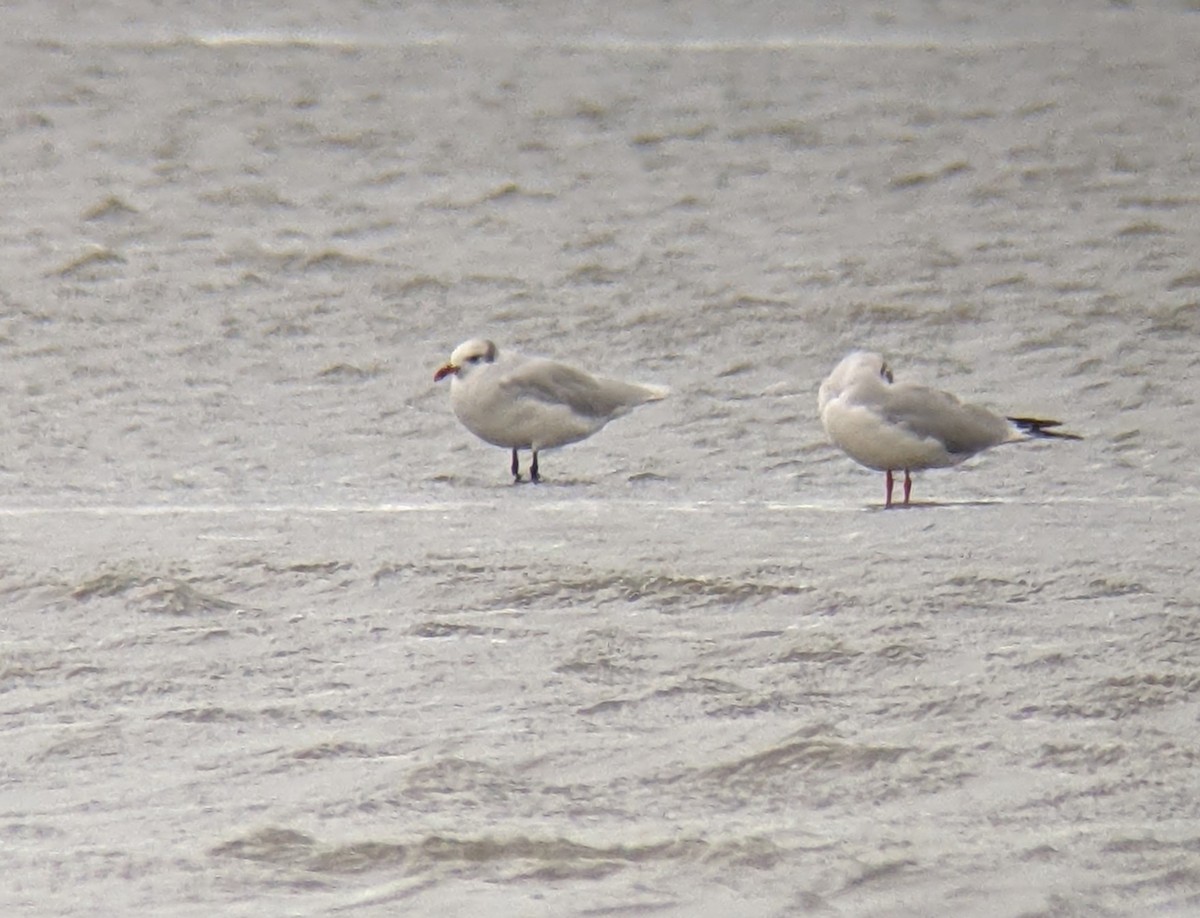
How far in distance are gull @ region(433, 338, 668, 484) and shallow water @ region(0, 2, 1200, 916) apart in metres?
0.19

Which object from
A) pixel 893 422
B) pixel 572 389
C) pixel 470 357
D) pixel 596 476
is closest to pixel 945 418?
pixel 893 422

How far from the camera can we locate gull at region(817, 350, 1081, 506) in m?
6.85

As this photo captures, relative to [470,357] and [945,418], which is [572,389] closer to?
[470,357]

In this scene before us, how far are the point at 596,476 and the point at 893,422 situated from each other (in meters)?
1.25

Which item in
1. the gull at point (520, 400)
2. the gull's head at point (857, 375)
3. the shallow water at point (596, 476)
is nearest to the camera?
the shallow water at point (596, 476)

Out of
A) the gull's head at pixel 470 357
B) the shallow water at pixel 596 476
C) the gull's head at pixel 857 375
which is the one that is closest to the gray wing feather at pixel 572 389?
the gull's head at pixel 470 357

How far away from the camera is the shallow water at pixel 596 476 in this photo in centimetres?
454

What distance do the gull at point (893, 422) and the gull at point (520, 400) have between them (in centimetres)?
81

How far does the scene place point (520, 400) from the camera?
24.1ft

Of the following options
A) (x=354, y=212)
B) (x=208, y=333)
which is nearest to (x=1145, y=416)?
(x=208, y=333)

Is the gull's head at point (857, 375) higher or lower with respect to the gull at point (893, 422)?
higher

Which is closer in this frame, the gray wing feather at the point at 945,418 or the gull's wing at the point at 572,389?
the gray wing feather at the point at 945,418

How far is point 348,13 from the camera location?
1457 cm

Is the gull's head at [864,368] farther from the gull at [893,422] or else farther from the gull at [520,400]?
the gull at [520,400]
